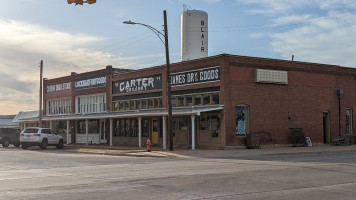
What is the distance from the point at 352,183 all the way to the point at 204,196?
16.0 ft

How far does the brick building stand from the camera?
29812 millimetres

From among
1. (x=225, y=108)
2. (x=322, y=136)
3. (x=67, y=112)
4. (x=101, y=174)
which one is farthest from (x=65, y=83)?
(x=101, y=174)

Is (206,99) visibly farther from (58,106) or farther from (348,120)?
(58,106)

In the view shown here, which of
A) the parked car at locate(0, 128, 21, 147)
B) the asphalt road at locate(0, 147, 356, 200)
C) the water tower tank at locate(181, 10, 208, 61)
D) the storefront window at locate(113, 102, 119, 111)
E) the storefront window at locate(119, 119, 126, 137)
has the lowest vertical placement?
the asphalt road at locate(0, 147, 356, 200)

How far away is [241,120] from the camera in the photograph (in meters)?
30.3

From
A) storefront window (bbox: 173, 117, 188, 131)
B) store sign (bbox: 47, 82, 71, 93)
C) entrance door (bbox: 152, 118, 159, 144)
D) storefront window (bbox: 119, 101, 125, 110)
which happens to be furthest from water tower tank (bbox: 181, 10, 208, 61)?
storefront window (bbox: 173, 117, 188, 131)

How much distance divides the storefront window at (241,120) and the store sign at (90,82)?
1754 cm

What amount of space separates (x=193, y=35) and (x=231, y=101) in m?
19.0

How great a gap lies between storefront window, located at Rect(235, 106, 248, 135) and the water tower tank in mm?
17052

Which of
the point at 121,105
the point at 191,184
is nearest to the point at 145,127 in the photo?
the point at 121,105

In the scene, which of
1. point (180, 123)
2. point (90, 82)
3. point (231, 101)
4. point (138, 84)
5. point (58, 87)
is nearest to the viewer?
point (231, 101)

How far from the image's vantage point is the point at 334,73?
118 ft

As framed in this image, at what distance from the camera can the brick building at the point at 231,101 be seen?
29812 mm

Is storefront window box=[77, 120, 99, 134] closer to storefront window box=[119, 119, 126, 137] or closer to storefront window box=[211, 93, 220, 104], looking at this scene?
storefront window box=[119, 119, 126, 137]
